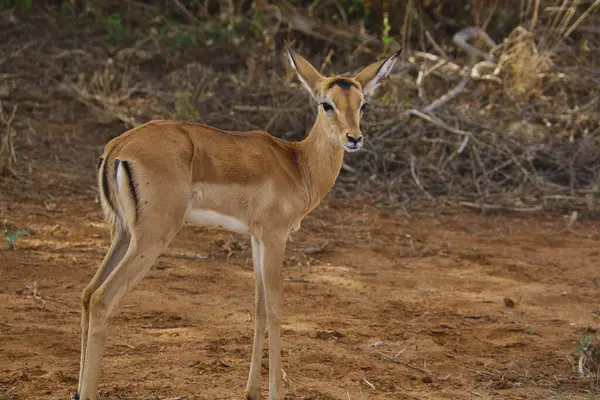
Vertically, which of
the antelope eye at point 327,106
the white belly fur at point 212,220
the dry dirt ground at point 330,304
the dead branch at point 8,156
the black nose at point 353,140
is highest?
the antelope eye at point 327,106

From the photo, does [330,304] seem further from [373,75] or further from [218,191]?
[218,191]

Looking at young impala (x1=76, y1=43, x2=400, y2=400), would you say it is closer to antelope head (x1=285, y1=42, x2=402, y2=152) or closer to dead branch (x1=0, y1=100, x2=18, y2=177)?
antelope head (x1=285, y1=42, x2=402, y2=152)

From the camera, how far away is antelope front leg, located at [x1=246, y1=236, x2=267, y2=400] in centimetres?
448

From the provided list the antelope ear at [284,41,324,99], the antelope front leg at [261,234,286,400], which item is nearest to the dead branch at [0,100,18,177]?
the antelope ear at [284,41,324,99]

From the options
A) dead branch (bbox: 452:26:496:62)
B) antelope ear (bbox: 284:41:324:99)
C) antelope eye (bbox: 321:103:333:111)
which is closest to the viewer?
antelope eye (bbox: 321:103:333:111)

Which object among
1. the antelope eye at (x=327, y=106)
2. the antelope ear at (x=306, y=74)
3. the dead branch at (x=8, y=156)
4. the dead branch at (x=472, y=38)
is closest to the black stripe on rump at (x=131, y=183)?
the antelope eye at (x=327, y=106)

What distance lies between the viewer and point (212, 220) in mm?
4438

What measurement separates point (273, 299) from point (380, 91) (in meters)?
5.90

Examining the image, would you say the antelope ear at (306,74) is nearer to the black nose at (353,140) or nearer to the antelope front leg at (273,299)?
the black nose at (353,140)

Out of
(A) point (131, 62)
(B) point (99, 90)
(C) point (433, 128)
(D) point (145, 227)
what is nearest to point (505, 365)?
(D) point (145, 227)

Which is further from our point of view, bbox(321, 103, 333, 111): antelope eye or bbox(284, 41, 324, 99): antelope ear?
bbox(284, 41, 324, 99): antelope ear

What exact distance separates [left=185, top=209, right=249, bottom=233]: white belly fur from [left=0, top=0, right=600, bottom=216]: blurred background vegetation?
3921mm

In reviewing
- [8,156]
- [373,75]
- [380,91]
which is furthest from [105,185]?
[380,91]

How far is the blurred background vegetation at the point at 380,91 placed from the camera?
29.7ft
